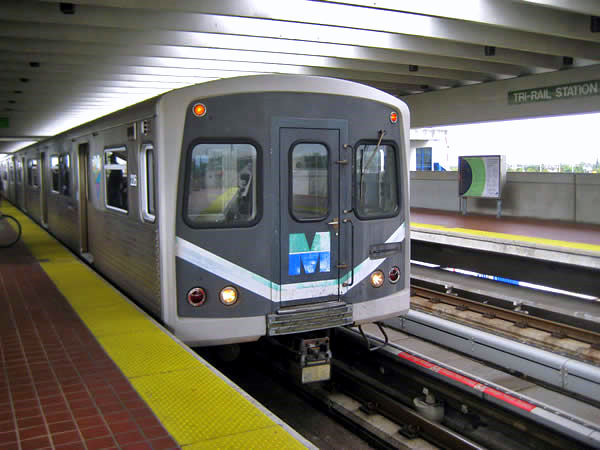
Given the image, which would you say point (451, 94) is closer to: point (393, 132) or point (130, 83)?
point (130, 83)

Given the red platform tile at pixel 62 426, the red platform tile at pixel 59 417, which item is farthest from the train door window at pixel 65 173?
the red platform tile at pixel 62 426

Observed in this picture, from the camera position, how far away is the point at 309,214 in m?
5.67

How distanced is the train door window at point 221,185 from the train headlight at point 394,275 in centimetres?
162

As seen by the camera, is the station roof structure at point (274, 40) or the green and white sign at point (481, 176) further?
the green and white sign at point (481, 176)

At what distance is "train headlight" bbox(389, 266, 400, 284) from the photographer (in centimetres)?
619

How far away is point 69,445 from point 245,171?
2.73m

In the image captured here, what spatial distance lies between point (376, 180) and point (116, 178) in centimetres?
303

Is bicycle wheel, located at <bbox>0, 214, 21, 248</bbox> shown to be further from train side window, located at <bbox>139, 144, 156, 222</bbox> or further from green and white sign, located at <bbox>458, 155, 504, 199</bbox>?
green and white sign, located at <bbox>458, 155, 504, 199</bbox>

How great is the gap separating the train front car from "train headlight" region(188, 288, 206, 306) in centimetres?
1

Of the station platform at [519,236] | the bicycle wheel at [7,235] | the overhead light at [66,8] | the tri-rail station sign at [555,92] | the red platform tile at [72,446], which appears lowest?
the red platform tile at [72,446]

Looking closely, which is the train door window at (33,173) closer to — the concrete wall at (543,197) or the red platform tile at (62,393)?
the red platform tile at (62,393)

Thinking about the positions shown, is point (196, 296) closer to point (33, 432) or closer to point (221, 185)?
point (221, 185)

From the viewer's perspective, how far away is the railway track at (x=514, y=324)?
26.0 feet

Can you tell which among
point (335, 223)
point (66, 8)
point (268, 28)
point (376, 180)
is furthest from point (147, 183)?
point (268, 28)
